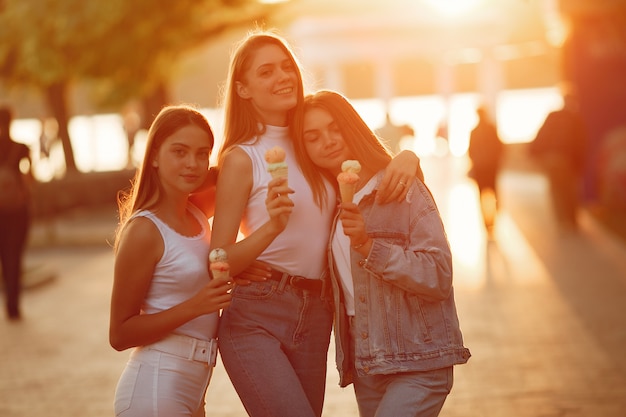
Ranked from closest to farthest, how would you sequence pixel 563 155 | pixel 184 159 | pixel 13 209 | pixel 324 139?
pixel 184 159 → pixel 324 139 → pixel 13 209 → pixel 563 155

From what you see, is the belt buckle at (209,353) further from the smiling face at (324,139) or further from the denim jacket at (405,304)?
the smiling face at (324,139)

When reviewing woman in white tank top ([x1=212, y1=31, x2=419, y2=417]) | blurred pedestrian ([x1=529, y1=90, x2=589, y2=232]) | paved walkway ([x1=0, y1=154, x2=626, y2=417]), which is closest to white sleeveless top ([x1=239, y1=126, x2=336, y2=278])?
woman in white tank top ([x1=212, y1=31, x2=419, y2=417])

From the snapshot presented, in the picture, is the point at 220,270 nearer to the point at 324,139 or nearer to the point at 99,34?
the point at 324,139

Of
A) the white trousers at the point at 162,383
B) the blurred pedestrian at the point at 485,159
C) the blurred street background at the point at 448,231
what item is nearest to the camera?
the white trousers at the point at 162,383

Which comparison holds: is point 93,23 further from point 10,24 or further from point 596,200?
point 596,200

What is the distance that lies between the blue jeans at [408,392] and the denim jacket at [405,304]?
5 cm

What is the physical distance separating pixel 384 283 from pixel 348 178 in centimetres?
47

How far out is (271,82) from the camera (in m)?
3.92

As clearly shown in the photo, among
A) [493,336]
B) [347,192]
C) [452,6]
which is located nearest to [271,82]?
[347,192]

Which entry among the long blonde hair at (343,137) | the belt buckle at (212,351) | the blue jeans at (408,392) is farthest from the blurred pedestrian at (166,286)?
the blue jeans at (408,392)

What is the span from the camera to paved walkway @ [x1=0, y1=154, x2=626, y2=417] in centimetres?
702

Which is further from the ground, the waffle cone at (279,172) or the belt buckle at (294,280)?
the waffle cone at (279,172)

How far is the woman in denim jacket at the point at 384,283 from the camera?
3717mm

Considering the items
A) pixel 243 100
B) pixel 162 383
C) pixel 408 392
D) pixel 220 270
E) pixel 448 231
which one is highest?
pixel 243 100
